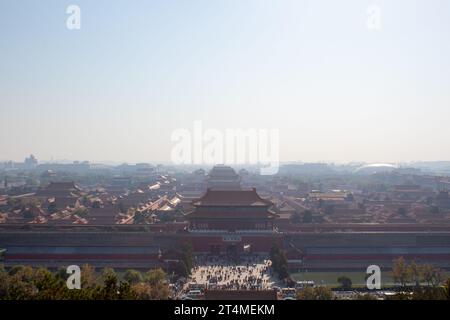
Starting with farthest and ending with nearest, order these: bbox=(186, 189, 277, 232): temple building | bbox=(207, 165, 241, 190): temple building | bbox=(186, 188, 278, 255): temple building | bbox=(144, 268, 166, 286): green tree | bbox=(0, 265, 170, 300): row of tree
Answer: bbox=(207, 165, 241, 190): temple building < bbox=(186, 189, 277, 232): temple building < bbox=(186, 188, 278, 255): temple building < bbox=(144, 268, 166, 286): green tree < bbox=(0, 265, 170, 300): row of tree

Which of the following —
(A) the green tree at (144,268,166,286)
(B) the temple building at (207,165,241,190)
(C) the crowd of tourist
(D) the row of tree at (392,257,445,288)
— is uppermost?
(B) the temple building at (207,165,241,190)

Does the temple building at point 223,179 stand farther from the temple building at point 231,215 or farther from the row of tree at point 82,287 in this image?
the row of tree at point 82,287

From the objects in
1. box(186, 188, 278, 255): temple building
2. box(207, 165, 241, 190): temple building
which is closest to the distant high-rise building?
box(207, 165, 241, 190): temple building

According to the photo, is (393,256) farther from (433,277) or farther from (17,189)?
(17,189)

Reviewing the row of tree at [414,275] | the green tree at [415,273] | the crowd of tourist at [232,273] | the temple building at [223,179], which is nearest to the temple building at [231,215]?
the crowd of tourist at [232,273]

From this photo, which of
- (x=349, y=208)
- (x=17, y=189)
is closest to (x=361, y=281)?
(x=349, y=208)

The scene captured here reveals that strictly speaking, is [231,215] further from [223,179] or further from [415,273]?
[223,179]

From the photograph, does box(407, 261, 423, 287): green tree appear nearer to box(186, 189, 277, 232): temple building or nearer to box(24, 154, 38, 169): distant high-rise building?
box(186, 189, 277, 232): temple building

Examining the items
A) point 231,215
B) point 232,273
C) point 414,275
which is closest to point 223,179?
point 231,215

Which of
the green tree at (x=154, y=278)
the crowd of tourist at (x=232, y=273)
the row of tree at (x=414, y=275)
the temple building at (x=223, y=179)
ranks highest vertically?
the temple building at (x=223, y=179)

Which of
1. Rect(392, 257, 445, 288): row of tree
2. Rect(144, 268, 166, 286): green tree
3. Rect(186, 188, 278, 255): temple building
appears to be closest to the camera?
Rect(144, 268, 166, 286): green tree
